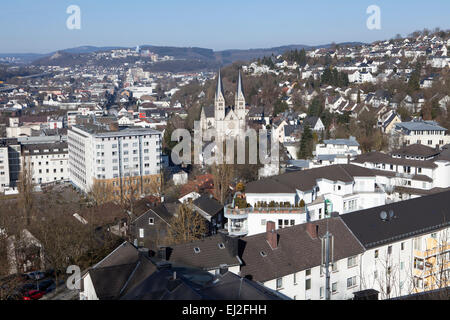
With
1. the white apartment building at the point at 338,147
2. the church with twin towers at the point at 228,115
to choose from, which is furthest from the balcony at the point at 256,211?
the church with twin towers at the point at 228,115

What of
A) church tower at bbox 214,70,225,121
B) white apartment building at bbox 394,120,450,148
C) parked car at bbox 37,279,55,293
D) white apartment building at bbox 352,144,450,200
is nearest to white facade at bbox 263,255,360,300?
parked car at bbox 37,279,55,293

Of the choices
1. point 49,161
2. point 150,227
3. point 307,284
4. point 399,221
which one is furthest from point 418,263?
point 49,161

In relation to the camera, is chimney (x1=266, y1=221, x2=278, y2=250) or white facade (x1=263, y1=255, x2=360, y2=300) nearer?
white facade (x1=263, y1=255, x2=360, y2=300)

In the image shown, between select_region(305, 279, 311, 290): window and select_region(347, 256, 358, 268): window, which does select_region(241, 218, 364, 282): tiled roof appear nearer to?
select_region(347, 256, 358, 268): window

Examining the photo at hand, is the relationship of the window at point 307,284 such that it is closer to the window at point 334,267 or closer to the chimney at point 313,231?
the window at point 334,267

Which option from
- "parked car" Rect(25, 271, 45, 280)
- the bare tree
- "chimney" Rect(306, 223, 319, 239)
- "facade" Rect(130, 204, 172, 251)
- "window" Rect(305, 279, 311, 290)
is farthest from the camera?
the bare tree

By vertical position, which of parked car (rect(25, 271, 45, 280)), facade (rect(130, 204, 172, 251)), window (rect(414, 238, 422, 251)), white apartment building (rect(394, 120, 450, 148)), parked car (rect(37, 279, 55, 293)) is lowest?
parked car (rect(37, 279, 55, 293))

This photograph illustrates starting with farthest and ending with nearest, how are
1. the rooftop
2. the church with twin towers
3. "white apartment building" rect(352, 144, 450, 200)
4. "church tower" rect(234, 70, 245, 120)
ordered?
1. "church tower" rect(234, 70, 245, 120)
2. the church with twin towers
3. "white apartment building" rect(352, 144, 450, 200)
4. the rooftop

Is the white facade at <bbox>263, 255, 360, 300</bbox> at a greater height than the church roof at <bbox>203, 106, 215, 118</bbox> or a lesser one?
lesser

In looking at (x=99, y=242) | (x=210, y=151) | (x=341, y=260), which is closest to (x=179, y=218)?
(x=99, y=242)
